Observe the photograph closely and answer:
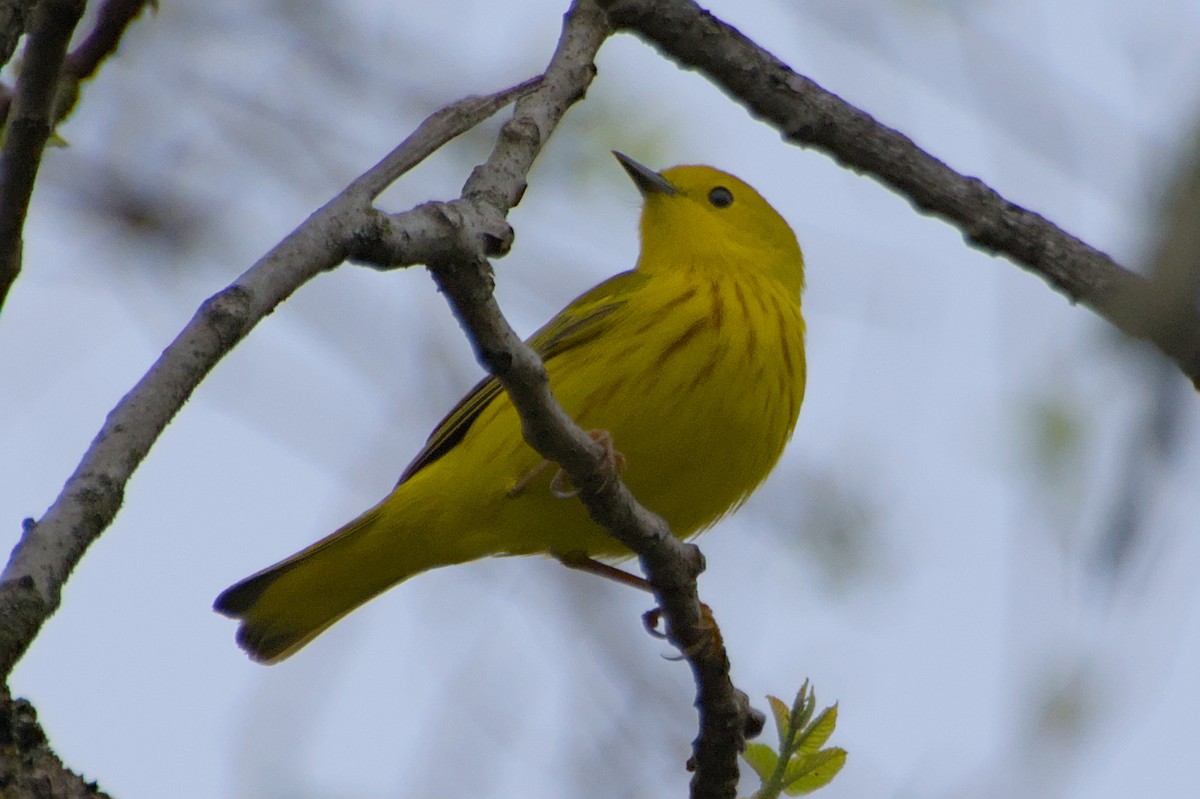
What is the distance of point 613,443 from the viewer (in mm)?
4457

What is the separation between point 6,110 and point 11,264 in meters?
0.85

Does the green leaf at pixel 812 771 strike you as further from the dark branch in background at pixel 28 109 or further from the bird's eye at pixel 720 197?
the bird's eye at pixel 720 197

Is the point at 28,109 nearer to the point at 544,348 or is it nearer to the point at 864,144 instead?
the point at 864,144

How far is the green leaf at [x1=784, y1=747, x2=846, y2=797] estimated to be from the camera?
3338mm

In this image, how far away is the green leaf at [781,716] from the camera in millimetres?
3354

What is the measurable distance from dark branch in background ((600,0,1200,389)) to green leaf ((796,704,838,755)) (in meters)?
1.33

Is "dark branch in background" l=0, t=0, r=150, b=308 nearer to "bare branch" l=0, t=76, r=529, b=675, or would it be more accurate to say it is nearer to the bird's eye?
"bare branch" l=0, t=76, r=529, b=675

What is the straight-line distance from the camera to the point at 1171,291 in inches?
78.2

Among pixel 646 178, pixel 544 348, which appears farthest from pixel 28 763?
pixel 646 178

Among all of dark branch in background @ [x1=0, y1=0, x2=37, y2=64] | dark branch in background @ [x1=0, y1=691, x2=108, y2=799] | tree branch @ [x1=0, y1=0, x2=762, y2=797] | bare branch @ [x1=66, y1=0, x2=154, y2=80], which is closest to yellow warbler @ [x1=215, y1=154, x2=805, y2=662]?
tree branch @ [x1=0, y1=0, x2=762, y2=797]

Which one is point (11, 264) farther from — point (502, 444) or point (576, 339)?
point (576, 339)

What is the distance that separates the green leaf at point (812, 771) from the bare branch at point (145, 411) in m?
1.66

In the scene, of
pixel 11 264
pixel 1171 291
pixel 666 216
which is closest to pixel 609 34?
pixel 666 216

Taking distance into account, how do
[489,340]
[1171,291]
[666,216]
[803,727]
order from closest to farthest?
[1171,291], [489,340], [803,727], [666,216]
